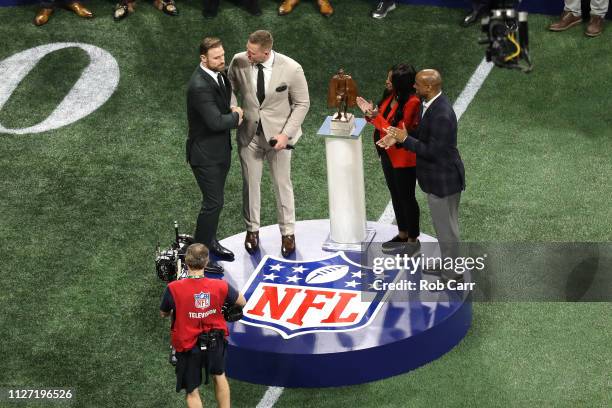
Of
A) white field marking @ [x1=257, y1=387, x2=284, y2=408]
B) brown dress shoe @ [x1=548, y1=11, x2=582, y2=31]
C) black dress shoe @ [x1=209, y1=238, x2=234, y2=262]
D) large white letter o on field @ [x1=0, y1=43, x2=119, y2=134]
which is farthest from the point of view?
brown dress shoe @ [x1=548, y1=11, x2=582, y2=31]

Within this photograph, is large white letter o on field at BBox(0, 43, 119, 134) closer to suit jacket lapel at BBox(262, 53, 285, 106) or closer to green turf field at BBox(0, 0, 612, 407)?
green turf field at BBox(0, 0, 612, 407)

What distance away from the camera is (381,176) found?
13711mm

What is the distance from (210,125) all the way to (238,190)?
274cm

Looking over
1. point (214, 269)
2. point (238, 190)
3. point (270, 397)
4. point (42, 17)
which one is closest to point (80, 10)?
point (42, 17)

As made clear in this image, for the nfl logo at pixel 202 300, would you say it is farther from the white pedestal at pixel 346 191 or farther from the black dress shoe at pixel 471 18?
the black dress shoe at pixel 471 18

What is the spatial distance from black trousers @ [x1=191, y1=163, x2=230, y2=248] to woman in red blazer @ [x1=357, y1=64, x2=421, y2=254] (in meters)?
1.29

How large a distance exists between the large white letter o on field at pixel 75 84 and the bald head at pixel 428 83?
546cm

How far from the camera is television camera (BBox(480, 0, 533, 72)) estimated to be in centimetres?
897

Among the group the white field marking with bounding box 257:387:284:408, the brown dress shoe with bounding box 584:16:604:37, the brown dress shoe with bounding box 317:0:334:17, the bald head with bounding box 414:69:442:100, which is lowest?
the white field marking with bounding box 257:387:284:408

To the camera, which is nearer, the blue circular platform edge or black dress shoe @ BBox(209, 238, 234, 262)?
the blue circular platform edge

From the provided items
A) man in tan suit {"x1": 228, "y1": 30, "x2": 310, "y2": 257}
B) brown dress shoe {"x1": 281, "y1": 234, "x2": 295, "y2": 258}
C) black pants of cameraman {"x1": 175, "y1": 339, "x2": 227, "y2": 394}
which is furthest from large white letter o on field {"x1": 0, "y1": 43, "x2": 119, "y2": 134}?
black pants of cameraman {"x1": 175, "y1": 339, "x2": 227, "y2": 394}

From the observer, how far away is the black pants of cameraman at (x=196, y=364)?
31.7ft

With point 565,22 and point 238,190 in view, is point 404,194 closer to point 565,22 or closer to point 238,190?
point 238,190

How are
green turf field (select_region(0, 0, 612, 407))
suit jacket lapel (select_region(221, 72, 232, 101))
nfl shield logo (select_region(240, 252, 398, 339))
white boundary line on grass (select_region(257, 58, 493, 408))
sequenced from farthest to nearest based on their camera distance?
white boundary line on grass (select_region(257, 58, 493, 408)), suit jacket lapel (select_region(221, 72, 232, 101)), nfl shield logo (select_region(240, 252, 398, 339)), green turf field (select_region(0, 0, 612, 407))
